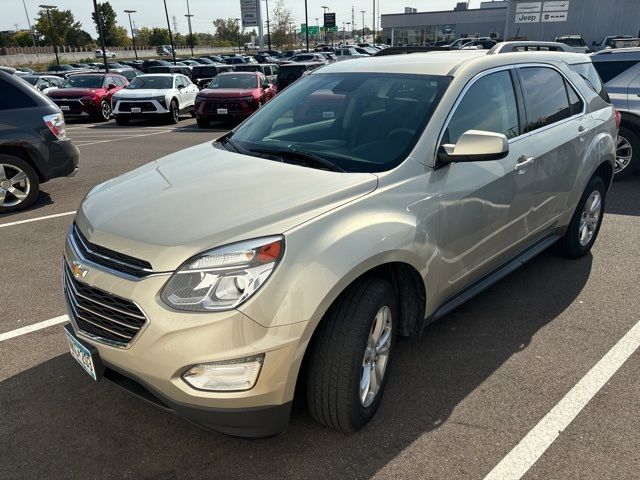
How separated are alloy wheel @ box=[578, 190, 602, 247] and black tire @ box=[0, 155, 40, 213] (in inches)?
248

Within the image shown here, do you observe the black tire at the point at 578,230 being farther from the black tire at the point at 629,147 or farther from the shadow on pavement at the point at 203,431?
the black tire at the point at 629,147

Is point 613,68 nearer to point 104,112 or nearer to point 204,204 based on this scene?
point 204,204

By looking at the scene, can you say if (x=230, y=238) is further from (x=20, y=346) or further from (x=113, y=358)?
(x=20, y=346)

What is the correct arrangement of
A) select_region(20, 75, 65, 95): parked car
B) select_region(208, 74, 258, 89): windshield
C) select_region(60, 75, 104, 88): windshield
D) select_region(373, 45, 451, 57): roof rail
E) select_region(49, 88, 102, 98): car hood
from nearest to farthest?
select_region(373, 45, 451, 57): roof rail, select_region(208, 74, 258, 89): windshield, select_region(49, 88, 102, 98): car hood, select_region(60, 75, 104, 88): windshield, select_region(20, 75, 65, 95): parked car

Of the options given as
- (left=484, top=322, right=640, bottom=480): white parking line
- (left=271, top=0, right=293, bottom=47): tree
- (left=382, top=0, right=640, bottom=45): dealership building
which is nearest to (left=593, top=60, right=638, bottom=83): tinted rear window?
(left=484, top=322, right=640, bottom=480): white parking line

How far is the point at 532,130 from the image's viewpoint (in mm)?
3766

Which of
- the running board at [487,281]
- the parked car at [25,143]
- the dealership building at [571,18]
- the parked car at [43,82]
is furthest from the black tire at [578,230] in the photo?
the dealership building at [571,18]

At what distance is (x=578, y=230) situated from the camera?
4719mm

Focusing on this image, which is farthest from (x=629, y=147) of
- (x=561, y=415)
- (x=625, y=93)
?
(x=561, y=415)

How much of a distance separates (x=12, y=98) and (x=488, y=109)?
5.84 m

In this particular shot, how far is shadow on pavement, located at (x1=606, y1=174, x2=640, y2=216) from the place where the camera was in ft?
21.3

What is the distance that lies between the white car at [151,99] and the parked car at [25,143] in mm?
9372

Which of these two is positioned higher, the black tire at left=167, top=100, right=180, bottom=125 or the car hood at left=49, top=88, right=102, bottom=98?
the car hood at left=49, top=88, right=102, bottom=98

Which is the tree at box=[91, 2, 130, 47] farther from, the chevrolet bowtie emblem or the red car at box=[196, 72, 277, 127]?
the chevrolet bowtie emblem
